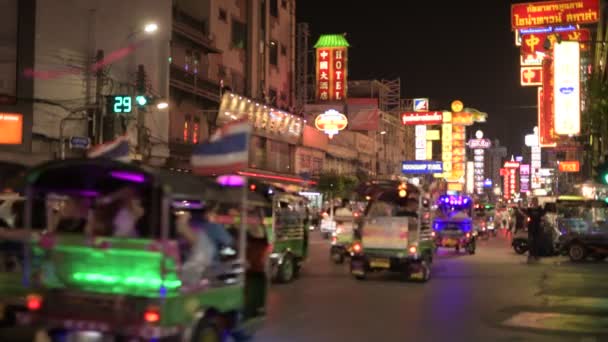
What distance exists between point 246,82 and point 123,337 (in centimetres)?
3665

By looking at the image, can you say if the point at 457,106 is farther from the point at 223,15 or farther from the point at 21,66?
the point at 21,66

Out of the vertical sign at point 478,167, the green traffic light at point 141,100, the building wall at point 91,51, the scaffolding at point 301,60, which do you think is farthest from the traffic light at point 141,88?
the vertical sign at point 478,167

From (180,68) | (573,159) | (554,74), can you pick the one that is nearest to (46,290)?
(180,68)

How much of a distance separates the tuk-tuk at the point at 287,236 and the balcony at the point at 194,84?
53.0 feet

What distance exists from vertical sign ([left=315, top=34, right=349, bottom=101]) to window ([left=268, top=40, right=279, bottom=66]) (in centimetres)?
1423

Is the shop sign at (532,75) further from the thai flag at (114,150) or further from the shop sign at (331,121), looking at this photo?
the thai flag at (114,150)

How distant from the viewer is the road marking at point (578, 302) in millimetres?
13445

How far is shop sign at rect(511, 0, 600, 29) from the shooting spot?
39.8m

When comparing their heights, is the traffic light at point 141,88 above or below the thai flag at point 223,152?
above

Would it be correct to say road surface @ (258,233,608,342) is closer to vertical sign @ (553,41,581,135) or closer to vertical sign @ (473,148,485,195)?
vertical sign @ (553,41,581,135)

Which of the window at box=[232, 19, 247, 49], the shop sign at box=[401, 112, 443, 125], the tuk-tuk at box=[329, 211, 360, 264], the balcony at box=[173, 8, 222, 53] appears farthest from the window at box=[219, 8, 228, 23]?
the shop sign at box=[401, 112, 443, 125]

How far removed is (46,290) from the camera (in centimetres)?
692

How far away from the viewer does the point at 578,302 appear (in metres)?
14.0

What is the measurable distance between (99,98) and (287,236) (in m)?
12.0
